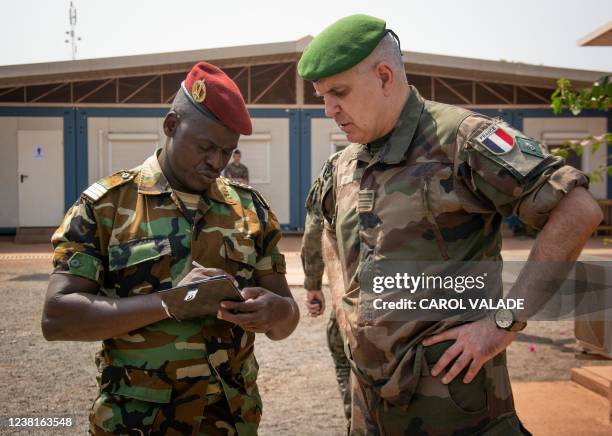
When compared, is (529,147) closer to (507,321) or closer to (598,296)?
(507,321)

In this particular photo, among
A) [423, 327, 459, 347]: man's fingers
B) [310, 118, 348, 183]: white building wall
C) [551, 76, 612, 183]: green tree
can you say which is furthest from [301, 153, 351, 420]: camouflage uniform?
[310, 118, 348, 183]: white building wall

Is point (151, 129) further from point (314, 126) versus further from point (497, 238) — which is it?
point (497, 238)

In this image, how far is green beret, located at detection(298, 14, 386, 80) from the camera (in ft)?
7.11

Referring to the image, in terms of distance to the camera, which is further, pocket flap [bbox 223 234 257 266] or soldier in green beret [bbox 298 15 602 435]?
pocket flap [bbox 223 234 257 266]

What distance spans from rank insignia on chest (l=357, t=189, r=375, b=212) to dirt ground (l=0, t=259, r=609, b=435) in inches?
95.5

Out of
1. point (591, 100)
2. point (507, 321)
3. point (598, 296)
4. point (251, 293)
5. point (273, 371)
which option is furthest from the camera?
point (273, 371)

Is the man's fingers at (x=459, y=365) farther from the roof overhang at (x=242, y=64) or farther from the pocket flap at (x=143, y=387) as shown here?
the roof overhang at (x=242, y=64)

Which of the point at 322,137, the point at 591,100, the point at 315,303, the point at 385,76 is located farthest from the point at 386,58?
the point at 322,137

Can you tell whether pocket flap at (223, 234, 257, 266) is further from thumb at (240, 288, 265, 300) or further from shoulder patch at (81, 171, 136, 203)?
shoulder patch at (81, 171, 136, 203)

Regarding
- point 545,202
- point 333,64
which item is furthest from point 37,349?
point 545,202

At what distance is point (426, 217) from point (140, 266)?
97 centimetres

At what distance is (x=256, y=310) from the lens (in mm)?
2176

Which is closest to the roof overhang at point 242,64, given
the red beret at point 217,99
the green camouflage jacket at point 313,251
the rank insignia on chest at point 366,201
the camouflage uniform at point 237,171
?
the camouflage uniform at point 237,171

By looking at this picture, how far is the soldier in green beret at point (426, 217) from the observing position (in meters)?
1.96
